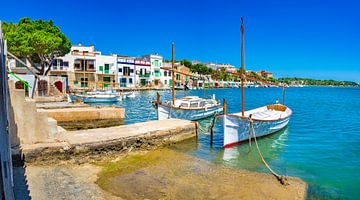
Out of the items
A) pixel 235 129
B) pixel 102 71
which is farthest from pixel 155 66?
pixel 235 129

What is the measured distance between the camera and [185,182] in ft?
30.1

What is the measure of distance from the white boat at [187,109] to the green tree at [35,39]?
76.0 feet

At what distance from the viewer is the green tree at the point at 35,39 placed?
123 feet

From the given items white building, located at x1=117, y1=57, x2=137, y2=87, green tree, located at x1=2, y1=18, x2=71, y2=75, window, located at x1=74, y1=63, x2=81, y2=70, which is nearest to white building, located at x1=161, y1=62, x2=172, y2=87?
white building, located at x1=117, y1=57, x2=137, y2=87

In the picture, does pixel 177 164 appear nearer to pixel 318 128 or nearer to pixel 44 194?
pixel 44 194

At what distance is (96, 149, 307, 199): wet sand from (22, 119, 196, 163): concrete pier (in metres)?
0.79

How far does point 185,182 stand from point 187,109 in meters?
14.9

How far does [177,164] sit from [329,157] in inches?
323

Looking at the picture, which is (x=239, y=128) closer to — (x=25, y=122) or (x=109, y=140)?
(x=109, y=140)

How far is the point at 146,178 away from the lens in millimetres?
9406

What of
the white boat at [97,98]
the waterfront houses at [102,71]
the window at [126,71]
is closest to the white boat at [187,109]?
the white boat at [97,98]

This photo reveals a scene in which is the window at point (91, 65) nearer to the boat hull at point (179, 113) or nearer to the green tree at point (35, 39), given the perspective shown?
the green tree at point (35, 39)

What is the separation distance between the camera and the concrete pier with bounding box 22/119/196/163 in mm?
9812

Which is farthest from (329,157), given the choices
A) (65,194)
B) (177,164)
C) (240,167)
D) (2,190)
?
(2,190)
